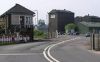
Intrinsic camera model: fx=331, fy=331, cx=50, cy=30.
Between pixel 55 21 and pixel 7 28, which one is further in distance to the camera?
pixel 55 21

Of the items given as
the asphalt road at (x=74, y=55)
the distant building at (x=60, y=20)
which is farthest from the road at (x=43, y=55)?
the distant building at (x=60, y=20)

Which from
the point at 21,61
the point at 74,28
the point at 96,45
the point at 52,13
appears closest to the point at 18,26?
the point at 96,45

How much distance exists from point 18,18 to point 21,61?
165ft

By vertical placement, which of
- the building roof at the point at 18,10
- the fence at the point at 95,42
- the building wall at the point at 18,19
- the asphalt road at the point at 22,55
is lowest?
the asphalt road at the point at 22,55

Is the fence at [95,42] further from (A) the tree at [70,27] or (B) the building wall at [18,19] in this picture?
(A) the tree at [70,27]

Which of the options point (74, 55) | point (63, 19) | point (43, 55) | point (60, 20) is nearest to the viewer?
point (74, 55)

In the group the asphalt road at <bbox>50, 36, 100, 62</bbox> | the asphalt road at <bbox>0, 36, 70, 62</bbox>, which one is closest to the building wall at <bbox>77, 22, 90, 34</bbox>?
the asphalt road at <bbox>0, 36, 70, 62</bbox>

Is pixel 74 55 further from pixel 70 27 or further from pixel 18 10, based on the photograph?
pixel 70 27

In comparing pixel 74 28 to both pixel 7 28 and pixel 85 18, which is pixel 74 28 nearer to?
pixel 85 18

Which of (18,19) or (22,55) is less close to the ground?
(18,19)

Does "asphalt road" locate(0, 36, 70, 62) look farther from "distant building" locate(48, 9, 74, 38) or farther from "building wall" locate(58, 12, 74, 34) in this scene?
"building wall" locate(58, 12, 74, 34)

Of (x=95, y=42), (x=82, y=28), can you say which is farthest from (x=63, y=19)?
(x=95, y=42)

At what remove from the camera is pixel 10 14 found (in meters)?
68.8

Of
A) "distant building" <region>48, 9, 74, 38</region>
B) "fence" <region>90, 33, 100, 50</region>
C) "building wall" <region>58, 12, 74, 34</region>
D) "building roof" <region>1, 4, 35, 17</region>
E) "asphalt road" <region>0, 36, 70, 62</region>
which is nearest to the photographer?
"asphalt road" <region>0, 36, 70, 62</region>
